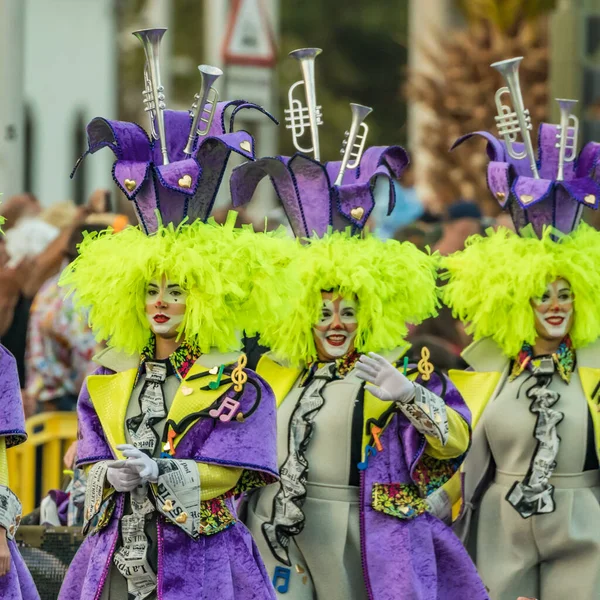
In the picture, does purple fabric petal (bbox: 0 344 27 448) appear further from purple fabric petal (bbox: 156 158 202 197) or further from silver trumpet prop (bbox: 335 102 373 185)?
silver trumpet prop (bbox: 335 102 373 185)

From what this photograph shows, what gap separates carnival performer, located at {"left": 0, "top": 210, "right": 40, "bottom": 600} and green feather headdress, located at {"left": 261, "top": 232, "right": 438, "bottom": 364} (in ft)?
4.30

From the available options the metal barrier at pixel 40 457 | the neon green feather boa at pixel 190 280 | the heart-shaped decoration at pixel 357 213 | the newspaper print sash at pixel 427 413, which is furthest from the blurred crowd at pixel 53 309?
the neon green feather boa at pixel 190 280

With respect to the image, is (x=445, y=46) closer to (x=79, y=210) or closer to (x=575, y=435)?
(x=79, y=210)

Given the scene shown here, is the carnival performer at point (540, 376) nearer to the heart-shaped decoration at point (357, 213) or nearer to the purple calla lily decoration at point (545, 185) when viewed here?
the purple calla lily decoration at point (545, 185)

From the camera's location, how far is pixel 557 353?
8.27m

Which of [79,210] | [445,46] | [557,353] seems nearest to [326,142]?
[445,46]

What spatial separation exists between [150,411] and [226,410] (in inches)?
11.7

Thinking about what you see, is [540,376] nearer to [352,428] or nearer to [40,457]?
[352,428]

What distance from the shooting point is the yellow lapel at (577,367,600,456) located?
814 cm

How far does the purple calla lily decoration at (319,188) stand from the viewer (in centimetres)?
789

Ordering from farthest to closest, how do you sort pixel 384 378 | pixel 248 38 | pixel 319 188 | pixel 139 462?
A: pixel 248 38
pixel 319 188
pixel 384 378
pixel 139 462

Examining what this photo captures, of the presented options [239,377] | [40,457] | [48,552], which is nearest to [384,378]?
[239,377]

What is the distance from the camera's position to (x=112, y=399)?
282 inches

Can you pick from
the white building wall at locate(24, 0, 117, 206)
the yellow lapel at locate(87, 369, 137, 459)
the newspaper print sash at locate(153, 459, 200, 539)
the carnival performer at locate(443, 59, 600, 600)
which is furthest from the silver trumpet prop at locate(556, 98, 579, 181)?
the white building wall at locate(24, 0, 117, 206)
